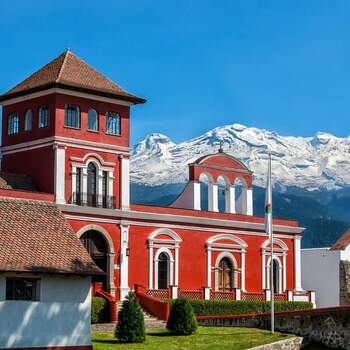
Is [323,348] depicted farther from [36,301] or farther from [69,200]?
[69,200]

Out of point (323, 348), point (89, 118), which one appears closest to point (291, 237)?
point (89, 118)

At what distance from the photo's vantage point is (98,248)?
195 ft

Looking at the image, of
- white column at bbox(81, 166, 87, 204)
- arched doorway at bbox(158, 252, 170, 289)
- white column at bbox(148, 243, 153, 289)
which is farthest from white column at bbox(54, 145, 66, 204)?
arched doorway at bbox(158, 252, 170, 289)

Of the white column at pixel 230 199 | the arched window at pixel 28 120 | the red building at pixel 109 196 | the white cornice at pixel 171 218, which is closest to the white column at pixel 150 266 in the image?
the red building at pixel 109 196

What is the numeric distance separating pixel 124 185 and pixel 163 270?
5637 millimetres

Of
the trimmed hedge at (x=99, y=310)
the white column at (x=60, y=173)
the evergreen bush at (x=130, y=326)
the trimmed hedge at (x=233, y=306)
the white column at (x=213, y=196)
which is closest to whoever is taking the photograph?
the evergreen bush at (x=130, y=326)

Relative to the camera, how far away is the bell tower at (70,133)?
192 feet

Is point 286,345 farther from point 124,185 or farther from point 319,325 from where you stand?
point 124,185

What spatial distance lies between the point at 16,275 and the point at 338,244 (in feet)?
127

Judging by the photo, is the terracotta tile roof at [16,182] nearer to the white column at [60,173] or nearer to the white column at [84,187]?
the white column at [60,173]

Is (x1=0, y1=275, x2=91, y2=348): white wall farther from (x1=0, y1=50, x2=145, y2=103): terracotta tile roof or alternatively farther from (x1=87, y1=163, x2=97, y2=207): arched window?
(x1=0, y1=50, x2=145, y2=103): terracotta tile roof

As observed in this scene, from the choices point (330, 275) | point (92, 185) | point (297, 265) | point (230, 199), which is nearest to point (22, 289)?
point (92, 185)

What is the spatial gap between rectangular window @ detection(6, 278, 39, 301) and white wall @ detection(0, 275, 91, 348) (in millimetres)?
272

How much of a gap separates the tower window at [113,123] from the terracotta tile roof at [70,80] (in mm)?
1095
